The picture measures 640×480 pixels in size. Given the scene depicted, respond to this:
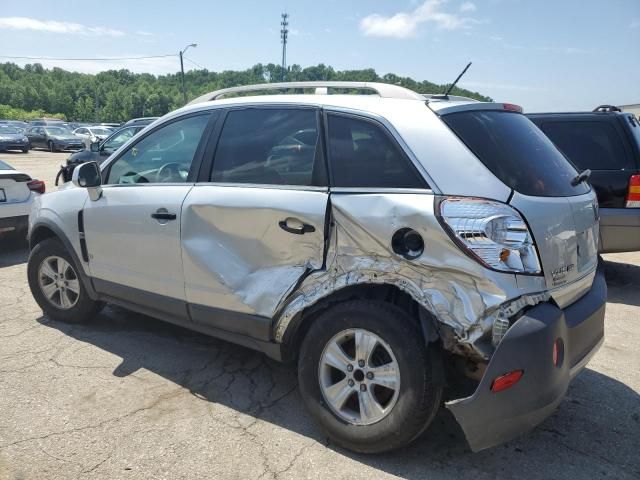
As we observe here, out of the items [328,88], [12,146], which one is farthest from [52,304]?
[12,146]

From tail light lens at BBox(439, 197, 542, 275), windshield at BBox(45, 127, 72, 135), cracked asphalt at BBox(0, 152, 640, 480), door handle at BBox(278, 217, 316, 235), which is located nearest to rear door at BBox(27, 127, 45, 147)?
windshield at BBox(45, 127, 72, 135)

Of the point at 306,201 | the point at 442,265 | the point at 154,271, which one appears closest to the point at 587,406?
the point at 442,265

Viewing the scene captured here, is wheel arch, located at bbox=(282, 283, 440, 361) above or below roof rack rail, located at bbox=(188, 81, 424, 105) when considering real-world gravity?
below

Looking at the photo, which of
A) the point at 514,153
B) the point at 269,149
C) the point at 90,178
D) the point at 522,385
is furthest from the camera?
the point at 90,178

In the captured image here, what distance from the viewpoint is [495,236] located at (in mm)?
2336

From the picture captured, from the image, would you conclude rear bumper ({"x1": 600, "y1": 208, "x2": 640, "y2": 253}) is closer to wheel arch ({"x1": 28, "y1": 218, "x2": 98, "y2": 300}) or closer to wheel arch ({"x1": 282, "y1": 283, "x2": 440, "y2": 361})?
wheel arch ({"x1": 282, "y1": 283, "x2": 440, "y2": 361})

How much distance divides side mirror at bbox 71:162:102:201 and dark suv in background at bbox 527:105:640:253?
4.87 metres

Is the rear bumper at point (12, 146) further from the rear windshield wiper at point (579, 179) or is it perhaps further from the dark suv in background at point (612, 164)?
the rear windshield wiper at point (579, 179)

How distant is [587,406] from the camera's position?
3.26m

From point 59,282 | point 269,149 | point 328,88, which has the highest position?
point 328,88

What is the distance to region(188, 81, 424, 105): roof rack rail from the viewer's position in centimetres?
296

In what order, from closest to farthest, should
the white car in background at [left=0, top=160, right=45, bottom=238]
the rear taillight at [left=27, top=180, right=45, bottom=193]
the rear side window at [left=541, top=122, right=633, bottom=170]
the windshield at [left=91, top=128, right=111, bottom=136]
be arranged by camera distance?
the rear side window at [left=541, top=122, right=633, bottom=170]
the white car in background at [left=0, top=160, right=45, bottom=238]
the rear taillight at [left=27, top=180, right=45, bottom=193]
the windshield at [left=91, top=128, right=111, bottom=136]

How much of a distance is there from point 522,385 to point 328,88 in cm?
205

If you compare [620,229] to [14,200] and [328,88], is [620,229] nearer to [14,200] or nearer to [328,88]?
[328,88]
